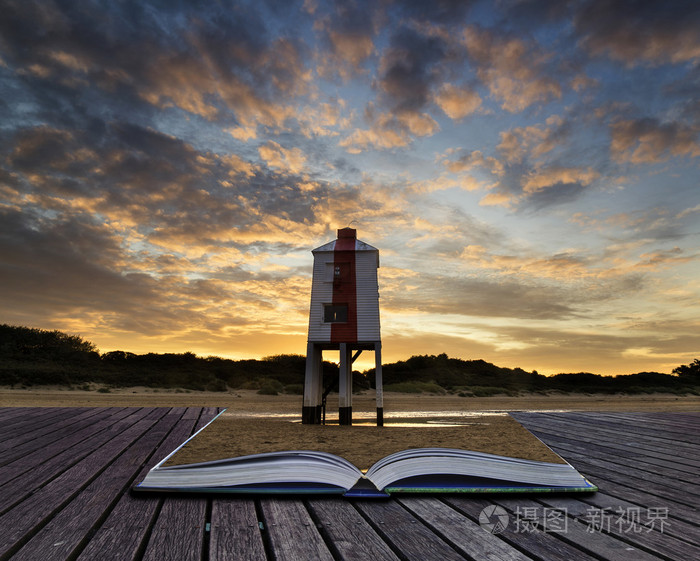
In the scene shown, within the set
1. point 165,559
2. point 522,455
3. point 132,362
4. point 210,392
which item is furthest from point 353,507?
point 132,362

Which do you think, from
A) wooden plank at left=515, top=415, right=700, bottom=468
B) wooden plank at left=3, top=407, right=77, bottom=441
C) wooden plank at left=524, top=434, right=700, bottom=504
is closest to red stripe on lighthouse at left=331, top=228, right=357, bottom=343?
wooden plank at left=515, top=415, right=700, bottom=468

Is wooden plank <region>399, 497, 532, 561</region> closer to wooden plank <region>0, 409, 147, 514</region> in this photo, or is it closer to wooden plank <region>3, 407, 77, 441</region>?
wooden plank <region>0, 409, 147, 514</region>

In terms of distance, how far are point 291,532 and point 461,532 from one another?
1103 millimetres

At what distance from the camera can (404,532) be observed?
2.63m

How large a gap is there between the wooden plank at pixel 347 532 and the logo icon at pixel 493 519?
0.77 m

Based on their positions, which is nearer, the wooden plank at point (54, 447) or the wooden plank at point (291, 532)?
the wooden plank at point (291, 532)

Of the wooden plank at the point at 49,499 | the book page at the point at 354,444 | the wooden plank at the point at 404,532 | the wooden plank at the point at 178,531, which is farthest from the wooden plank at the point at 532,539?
the wooden plank at the point at 49,499

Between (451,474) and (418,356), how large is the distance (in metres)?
49.4

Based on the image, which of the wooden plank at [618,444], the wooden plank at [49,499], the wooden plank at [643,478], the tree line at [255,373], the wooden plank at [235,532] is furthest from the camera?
the tree line at [255,373]

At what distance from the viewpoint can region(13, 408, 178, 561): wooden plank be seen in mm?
2363

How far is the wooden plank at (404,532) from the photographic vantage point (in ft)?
7.59

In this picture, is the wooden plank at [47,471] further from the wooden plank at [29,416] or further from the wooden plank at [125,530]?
the wooden plank at [29,416]

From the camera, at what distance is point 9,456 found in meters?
4.91

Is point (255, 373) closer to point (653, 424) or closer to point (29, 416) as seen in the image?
point (29, 416)
